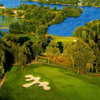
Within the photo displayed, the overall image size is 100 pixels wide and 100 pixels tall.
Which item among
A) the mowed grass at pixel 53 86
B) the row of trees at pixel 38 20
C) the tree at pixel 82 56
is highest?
the row of trees at pixel 38 20

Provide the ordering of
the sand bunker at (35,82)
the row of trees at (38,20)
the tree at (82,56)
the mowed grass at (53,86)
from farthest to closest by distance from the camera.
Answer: the row of trees at (38,20)
the tree at (82,56)
the sand bunker at (35,82)
the mowed grass at (53,86)

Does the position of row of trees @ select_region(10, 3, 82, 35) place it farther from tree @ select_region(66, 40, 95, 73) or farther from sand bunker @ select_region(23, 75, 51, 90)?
sand bunker @ select_region(23, 75, 51, 90)

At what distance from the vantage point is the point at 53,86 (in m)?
50.3

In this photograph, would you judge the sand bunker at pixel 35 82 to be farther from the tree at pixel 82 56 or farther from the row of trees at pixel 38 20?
the row of trees at pixel 38 20

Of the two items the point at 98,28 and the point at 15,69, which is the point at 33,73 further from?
the point at 98,28

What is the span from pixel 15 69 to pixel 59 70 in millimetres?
16343

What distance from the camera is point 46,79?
54.3m

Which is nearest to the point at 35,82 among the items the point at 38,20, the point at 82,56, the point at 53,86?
the point at 53,86

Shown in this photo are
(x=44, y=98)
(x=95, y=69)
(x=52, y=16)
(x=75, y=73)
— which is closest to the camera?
(x=44, y=98)

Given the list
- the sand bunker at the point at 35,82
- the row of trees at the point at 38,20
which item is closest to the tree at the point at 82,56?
the sand bunker at the point at 35,82

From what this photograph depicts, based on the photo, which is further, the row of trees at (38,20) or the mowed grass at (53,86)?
the row of trees at (38,20)

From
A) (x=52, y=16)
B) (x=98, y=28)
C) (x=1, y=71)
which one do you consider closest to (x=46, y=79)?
(x=1, y=71)

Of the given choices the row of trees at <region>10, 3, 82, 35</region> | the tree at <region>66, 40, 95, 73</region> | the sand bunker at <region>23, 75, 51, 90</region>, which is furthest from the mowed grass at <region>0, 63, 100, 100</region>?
the row of trees at <region>10, 3, 82, 35</region>

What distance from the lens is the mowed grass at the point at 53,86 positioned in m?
45.7
